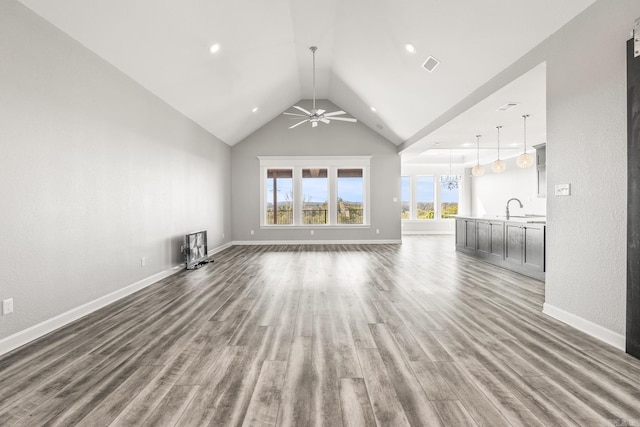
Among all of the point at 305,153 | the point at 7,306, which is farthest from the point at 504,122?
the point at 7,306

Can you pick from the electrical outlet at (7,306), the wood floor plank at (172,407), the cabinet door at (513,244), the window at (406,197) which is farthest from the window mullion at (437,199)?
the electrical outlet at (7,306)

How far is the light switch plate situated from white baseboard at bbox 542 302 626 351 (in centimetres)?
110

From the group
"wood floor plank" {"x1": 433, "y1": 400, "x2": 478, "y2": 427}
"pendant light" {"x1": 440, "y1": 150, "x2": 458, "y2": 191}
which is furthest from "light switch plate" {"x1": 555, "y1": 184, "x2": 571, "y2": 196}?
"pendant light" {"x1": 440, "y1": 150, "x2": 458, "y2": 191}

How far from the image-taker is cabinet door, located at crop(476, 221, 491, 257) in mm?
5930

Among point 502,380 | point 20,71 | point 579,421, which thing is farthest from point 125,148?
point 579,421

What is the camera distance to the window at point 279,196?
9.18m

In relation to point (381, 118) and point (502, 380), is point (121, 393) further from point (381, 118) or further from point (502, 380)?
point (381, 118)

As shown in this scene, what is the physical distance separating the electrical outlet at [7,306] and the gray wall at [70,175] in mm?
36

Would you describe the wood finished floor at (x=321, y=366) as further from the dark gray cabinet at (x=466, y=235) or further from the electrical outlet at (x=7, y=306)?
the dark gray cabinet at (x=466, y=235)

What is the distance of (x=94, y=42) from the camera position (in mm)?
3256

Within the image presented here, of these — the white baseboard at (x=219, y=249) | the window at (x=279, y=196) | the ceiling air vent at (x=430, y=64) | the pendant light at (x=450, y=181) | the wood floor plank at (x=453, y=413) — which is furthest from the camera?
the pendant light at (x=450, y=181)

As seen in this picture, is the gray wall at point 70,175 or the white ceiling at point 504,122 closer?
the gray wall at point 70,175

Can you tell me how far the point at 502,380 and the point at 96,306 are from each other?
12.7 ft

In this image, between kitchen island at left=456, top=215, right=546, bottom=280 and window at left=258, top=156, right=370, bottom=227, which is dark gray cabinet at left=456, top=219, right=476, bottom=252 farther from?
window at left=258, top=156, right=370, bottom=227
